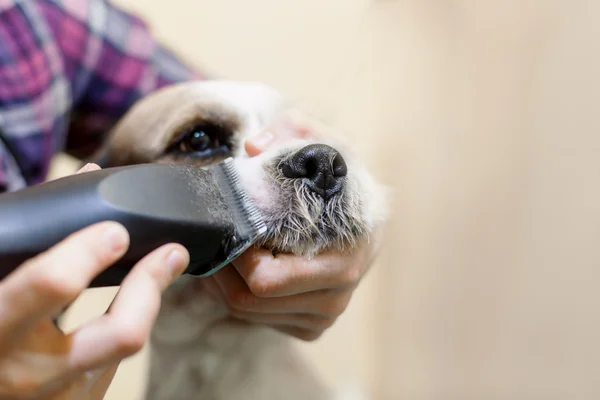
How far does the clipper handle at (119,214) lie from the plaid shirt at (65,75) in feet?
1.74

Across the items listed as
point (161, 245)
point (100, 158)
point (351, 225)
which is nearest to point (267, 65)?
point (100, 158)

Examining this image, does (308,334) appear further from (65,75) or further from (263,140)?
(65,75)

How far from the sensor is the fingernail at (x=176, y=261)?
364mm

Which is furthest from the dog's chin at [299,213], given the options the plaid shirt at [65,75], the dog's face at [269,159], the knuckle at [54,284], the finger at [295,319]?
the plaid shirt at [65,75]

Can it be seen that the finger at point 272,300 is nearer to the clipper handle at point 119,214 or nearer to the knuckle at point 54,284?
the clipper handle at point 119,214

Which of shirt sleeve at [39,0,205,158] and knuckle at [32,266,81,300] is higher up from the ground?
knuckle at [32,266,81,300]

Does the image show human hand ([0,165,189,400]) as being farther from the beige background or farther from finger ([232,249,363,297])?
the beige background

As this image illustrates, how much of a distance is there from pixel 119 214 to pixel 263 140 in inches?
10.2

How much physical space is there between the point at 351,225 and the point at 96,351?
0.27m

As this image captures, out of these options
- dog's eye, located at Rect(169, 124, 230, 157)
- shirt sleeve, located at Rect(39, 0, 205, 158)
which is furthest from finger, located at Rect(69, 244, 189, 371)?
shirt sleeve, located at Rect(39, 0, 205, 158)

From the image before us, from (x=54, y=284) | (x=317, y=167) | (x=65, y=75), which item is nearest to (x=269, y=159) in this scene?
(x=317, y=167)

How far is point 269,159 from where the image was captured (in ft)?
1.74

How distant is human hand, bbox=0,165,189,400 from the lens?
29cm

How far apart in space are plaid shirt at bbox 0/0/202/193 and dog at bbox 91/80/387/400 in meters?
0.14
